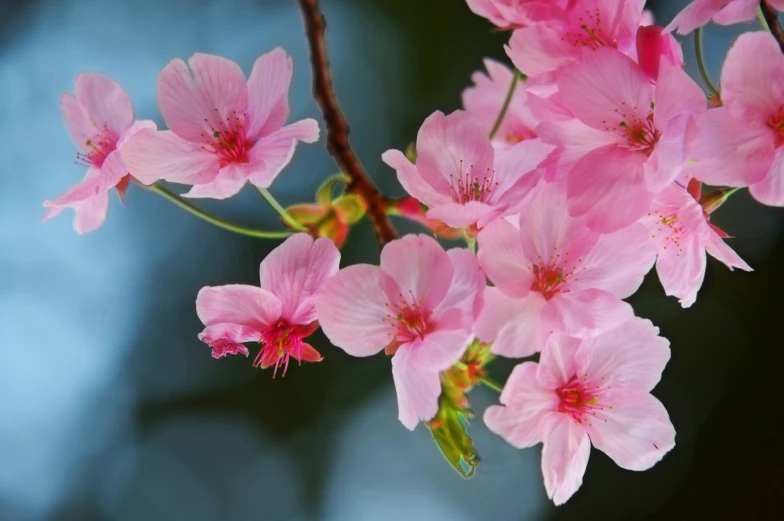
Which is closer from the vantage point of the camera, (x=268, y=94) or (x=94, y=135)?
(x=268, y=94)

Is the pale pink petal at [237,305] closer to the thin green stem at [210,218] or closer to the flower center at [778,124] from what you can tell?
the thin green stem at [210,218]

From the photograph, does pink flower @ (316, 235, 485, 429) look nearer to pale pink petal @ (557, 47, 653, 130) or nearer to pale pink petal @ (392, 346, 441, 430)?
pale pink petal @ (392, 346, 441, 430)

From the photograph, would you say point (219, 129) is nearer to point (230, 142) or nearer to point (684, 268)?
point (230, 142)

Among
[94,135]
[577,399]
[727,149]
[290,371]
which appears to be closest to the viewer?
[727,149]

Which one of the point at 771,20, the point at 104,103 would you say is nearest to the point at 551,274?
the point at 771,20

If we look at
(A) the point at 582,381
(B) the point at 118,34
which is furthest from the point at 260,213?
(A) the point at 582,381

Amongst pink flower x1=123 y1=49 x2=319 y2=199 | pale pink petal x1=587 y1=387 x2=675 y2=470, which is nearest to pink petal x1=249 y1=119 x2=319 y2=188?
pink flower x1=123 y1=49 x2=319 y2=199

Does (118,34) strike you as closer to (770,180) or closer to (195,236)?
(195,236)

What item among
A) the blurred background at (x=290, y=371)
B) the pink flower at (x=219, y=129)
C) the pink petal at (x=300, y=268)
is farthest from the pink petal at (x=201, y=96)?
the blurred background at (x=290, y=371)
